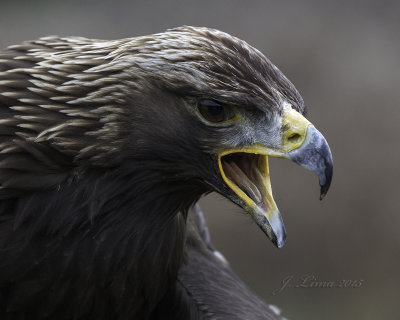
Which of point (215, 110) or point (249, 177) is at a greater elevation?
point (215, 110)

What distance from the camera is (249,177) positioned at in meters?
3.21

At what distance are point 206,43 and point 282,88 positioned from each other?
1.19ft

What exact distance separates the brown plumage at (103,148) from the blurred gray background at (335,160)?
4.47 m

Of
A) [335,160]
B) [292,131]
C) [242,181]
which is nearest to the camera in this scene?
[292,131]

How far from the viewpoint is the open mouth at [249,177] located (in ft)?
10.2

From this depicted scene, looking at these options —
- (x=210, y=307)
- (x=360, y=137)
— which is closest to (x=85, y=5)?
(x=360, y=137)

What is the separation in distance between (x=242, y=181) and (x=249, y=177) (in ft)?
0.13

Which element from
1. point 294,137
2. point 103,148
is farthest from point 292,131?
point 103,148

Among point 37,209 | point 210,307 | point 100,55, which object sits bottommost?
point 210,307

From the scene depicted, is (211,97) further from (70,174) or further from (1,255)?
(1,255)

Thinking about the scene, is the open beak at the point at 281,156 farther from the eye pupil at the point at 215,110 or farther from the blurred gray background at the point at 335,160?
the blurred gray background at the point at 335,160

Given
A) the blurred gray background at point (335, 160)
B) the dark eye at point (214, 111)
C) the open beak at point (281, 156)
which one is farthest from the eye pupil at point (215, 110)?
the blurred gray background at point (335, 160)

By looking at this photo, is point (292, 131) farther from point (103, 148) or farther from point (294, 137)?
point (103, 148)

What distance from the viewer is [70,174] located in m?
3.13
